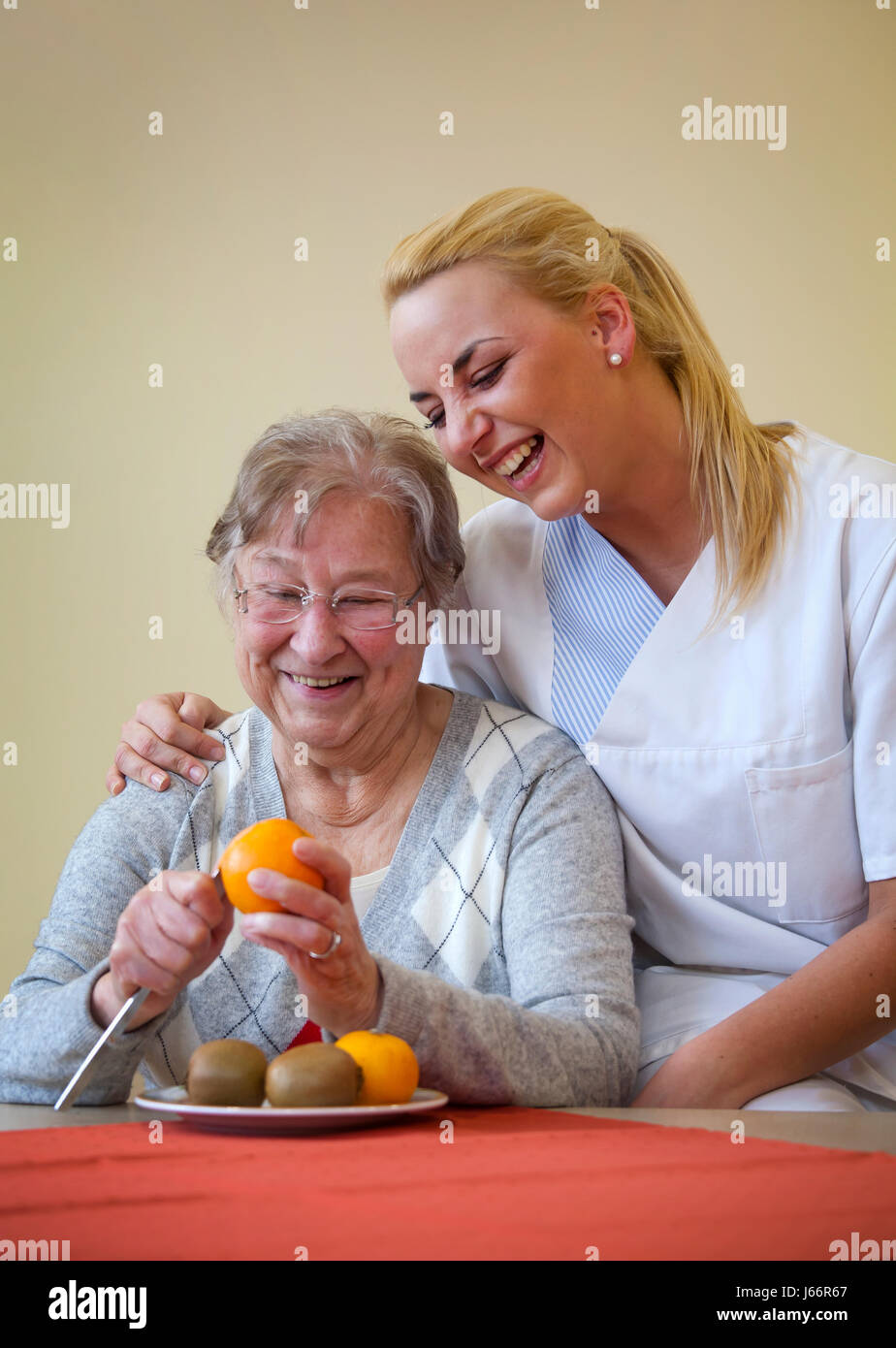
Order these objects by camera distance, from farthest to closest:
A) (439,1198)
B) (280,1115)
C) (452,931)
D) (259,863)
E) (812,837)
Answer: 1. (812,837)
2. (452,931)
3. (259,863)
4. (280,1115)
5. (439,1198)

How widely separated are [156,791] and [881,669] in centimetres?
83

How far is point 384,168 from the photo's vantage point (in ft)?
10.2

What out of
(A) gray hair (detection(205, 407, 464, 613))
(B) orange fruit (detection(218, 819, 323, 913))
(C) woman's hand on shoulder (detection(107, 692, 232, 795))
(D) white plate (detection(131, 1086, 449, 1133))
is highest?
(A) gray hair (detection(205, 407, 464, 613))

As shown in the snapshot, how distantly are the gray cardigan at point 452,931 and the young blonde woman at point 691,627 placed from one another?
71 mm

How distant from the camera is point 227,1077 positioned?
39.4 inches

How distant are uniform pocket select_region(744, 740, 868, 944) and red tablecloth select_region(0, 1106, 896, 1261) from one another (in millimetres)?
635

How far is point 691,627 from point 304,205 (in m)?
1.94

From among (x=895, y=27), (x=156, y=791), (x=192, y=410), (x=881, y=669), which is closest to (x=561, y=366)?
(x=881, y=669)

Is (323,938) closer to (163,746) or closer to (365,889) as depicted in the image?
(365,889)

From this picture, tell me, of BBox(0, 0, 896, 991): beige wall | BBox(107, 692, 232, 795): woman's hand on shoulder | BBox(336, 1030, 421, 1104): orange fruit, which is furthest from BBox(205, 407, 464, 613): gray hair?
BBox(0, 0, 896, 991): beige wall

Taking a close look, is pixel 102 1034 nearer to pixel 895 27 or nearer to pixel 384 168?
pixel 384 168

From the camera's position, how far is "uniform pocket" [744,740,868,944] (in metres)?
1.51

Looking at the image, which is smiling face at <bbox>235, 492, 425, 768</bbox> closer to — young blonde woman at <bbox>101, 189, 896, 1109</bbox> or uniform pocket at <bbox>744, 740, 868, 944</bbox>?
young blonde woman at <bbox>101, 189, 896, 1109</bbox>

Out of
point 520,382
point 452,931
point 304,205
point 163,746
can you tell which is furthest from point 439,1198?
point 304,205
